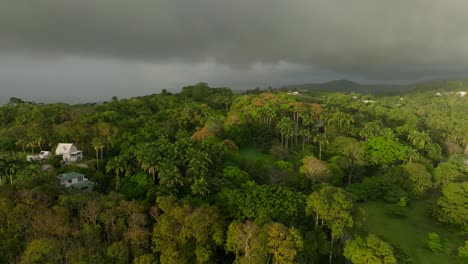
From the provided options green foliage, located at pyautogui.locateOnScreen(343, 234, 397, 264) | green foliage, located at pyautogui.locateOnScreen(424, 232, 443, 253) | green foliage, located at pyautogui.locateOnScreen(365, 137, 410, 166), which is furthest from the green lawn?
green foliage, located at pyautogui.locateOnScreen(365, 137, 410, 166)

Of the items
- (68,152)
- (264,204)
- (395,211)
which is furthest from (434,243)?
(68,152)

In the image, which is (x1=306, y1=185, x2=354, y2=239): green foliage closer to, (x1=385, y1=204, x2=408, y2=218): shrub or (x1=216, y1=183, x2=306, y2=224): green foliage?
(x1=216, y1=183, x2=306, y2=224): green foliage

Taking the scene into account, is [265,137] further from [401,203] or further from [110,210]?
[110,210]

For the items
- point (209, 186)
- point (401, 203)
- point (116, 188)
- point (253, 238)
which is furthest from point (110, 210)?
point (401, 203)

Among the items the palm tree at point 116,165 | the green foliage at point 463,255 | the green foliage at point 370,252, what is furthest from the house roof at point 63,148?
the green foliage at point 463,255

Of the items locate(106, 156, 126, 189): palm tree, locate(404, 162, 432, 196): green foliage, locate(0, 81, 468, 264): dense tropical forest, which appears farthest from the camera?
locate(404, 162, 432, 196): green foliage

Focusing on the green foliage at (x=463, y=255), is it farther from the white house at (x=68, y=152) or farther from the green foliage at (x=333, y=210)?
the white house at (x=68, y=152)
